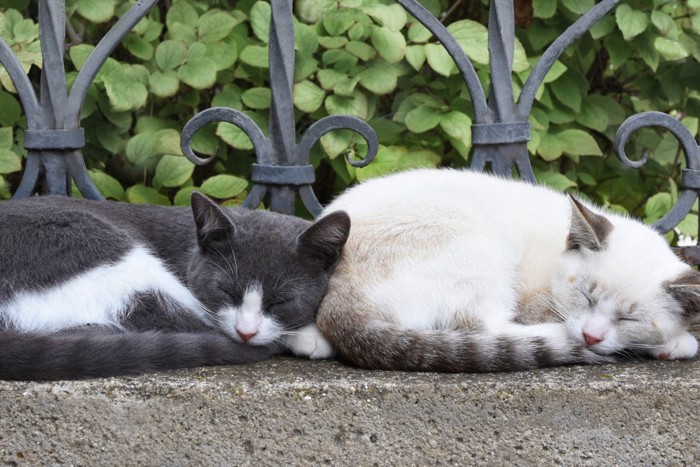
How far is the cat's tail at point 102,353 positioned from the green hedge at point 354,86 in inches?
39.9

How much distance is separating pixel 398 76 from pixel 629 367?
1.61 metres

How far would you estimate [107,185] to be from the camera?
10.9 feet

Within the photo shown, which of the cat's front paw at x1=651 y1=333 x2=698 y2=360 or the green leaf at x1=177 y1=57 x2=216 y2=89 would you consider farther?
the green leaf at x1=177 y1=57 x2=216 y2=89

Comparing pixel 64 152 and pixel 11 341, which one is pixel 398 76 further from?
pixel 11 341

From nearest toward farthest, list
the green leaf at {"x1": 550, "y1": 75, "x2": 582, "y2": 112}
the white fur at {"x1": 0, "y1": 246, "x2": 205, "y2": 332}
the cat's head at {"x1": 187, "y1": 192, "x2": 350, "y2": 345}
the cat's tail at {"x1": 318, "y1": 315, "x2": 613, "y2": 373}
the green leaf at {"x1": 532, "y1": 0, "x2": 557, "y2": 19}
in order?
the cat's tail at {"x1": 318, "y1": 315, "x2": 613, "y2": 373}, the white fur at {"x1": 0, "y1": 246, "x2": 205, "y2": 332}, the cat's head at {"x1": 187, "y1": 192, "x2": 350, "y2": 345}, the green leaf at {"x1": 532, "y1": 0, "x2": 557, "y2": 19}, the green leaf at {"x1": 550, "y1": 75, "x2": 582, "y2": 112}

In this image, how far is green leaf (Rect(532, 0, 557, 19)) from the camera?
3270 mm

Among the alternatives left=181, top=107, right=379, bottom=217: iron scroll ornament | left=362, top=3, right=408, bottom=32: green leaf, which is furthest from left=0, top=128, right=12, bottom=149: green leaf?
left=362, top=3, right=408, bottom=32: green leaf

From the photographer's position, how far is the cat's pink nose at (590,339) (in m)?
2.34

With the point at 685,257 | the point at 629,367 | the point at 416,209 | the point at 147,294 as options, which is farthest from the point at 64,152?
the point at 685,257

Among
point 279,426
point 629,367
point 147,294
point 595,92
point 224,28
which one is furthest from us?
point 595,92

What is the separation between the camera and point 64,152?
282 centimetres

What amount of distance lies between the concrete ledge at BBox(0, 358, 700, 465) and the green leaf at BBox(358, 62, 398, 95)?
1337 mm

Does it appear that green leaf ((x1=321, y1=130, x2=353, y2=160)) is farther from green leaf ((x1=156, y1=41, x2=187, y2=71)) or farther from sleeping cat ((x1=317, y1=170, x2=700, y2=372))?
green leaf ((x1=156, y1=41, x2=187, y2=71))

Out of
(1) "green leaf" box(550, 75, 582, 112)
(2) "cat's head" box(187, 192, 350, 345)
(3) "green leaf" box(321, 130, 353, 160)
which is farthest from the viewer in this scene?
(1) "green leaf" box(550, 75, 582, 112)
